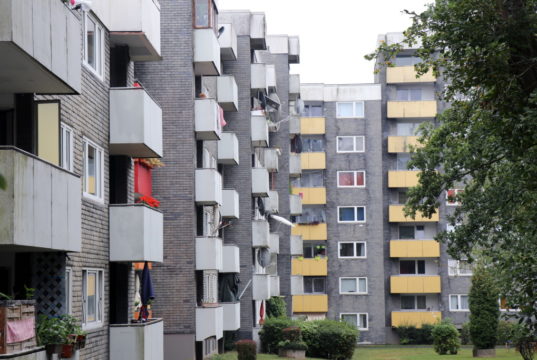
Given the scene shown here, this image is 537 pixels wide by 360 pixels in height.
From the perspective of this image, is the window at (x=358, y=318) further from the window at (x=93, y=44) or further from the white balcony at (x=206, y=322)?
the window at (x=93, y=44)

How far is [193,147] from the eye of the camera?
123 feet

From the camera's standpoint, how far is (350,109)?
74.1 meters

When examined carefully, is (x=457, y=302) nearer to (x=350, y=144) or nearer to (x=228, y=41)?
(x=350, y=144)

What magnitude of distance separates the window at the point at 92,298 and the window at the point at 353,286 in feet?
163

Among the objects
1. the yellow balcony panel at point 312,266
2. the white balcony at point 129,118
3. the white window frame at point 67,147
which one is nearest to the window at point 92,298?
the white window frame at point 67,147

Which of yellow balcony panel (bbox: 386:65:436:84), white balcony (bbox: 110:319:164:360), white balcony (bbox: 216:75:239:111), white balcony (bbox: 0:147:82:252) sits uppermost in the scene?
yellow balcony panel (bbox: 386:65:436:84)

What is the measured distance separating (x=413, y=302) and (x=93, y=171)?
2013 inches

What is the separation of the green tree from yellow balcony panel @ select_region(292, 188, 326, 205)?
43.3 m

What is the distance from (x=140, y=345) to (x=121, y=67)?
688cm

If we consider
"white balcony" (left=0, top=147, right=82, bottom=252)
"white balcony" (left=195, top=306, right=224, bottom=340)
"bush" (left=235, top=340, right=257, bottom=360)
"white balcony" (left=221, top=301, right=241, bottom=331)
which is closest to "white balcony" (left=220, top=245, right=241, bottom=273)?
"white balcony" (left=221, top=301, right=241, bottom=331)

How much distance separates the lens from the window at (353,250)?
7344 cm

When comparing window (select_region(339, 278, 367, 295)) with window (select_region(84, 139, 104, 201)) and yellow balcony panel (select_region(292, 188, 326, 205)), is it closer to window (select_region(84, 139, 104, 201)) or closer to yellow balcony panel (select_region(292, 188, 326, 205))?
yellow balcony panel (select_region(292, 188, 326, 205))

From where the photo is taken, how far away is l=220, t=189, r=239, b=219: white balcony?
146 ft

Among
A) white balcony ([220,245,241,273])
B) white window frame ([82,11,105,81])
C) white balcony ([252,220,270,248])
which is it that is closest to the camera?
white window frame ([82,11,105,81])
